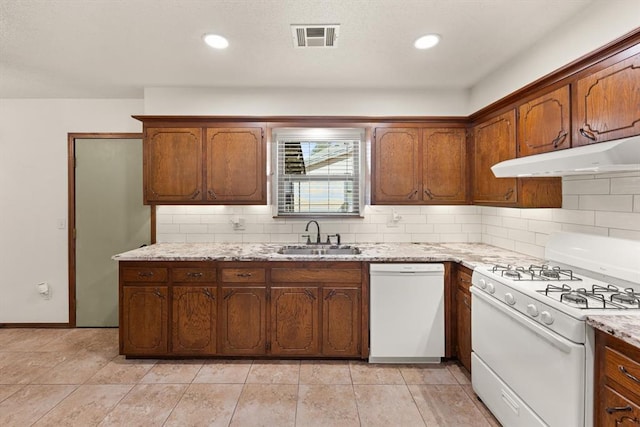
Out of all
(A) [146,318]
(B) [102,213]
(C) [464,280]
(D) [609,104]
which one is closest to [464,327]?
(C) [464,280]

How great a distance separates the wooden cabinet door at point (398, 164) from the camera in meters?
3.27

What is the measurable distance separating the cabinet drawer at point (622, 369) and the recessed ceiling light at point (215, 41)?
107 inches

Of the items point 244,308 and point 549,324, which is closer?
point 549,324

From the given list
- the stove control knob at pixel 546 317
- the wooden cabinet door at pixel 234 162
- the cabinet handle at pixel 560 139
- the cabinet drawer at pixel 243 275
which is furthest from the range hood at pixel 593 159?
the wooden cabinet door at pixel 234 162

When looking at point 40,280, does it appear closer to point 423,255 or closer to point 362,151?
point 362,151

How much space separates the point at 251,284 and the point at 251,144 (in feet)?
4.34

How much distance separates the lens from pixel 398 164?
3.28 meters

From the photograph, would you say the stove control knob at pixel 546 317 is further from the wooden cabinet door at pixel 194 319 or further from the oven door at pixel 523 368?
the wooden cabinet door at pixel 194 319

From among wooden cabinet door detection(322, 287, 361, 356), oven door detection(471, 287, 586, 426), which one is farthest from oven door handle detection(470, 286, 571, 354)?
wooden cabinet door detection(322, 287, 361, 356)

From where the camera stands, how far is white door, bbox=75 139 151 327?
12.1 ft

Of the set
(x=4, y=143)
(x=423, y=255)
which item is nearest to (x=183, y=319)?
(x=423, y=255)

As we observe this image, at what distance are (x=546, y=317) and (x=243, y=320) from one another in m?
2.15

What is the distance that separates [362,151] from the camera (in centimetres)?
343

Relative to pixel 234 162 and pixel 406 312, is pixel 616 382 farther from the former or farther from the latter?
pixel 234 162
